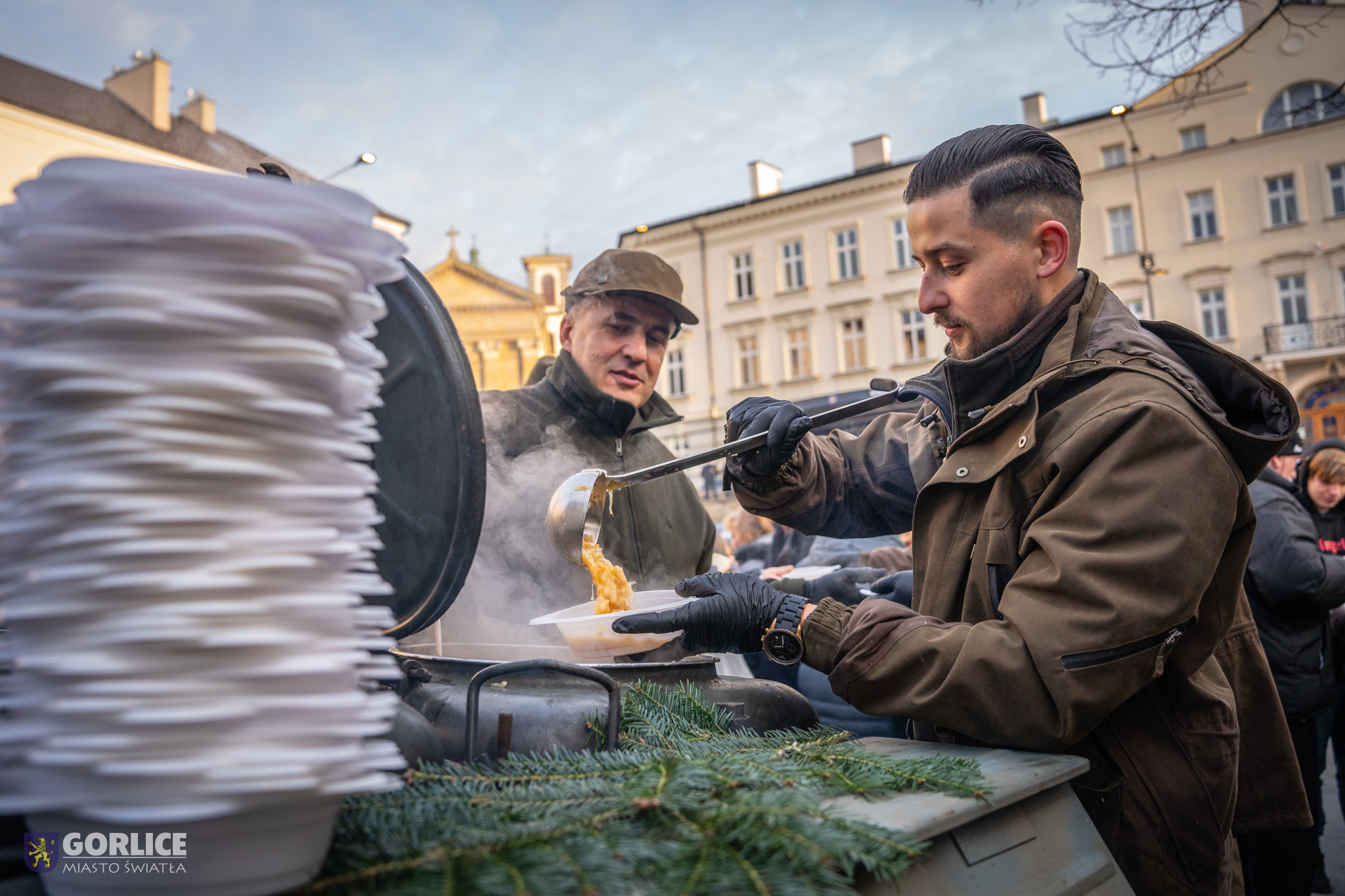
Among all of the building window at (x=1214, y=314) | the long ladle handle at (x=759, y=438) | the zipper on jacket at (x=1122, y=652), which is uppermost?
the building window at (x=1214, y=314)

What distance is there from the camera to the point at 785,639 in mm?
1785

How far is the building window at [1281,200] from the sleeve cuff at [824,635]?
30.4m

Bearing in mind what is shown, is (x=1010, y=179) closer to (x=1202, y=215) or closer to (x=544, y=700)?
(x=544, y=700)

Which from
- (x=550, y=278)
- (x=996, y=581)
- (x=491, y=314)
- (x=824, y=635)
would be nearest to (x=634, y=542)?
(x=824, y=635)

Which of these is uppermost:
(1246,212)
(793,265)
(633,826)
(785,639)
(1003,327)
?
(793,265)

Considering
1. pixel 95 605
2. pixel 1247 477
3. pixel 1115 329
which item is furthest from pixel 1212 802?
pixel 95 605

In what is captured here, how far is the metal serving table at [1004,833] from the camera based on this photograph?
1.13m

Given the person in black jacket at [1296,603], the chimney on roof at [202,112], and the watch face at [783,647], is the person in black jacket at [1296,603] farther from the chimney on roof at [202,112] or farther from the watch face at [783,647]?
the chimney on roof at [202,112]

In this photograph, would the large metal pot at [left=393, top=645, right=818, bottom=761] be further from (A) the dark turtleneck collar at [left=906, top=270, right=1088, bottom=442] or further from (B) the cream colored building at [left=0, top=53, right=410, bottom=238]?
(B) the cream colored building at [left=0, top=53, right=410, bottom=238]

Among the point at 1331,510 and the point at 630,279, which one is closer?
the point at 630,279

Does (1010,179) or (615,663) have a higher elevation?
(1010,179)

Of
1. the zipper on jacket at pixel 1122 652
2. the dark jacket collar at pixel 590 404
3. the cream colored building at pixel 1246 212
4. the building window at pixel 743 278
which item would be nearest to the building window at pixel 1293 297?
the cream colored building at pixel 1246 212

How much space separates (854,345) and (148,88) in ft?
76.3

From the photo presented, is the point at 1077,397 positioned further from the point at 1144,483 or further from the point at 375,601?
the point at 375,601
